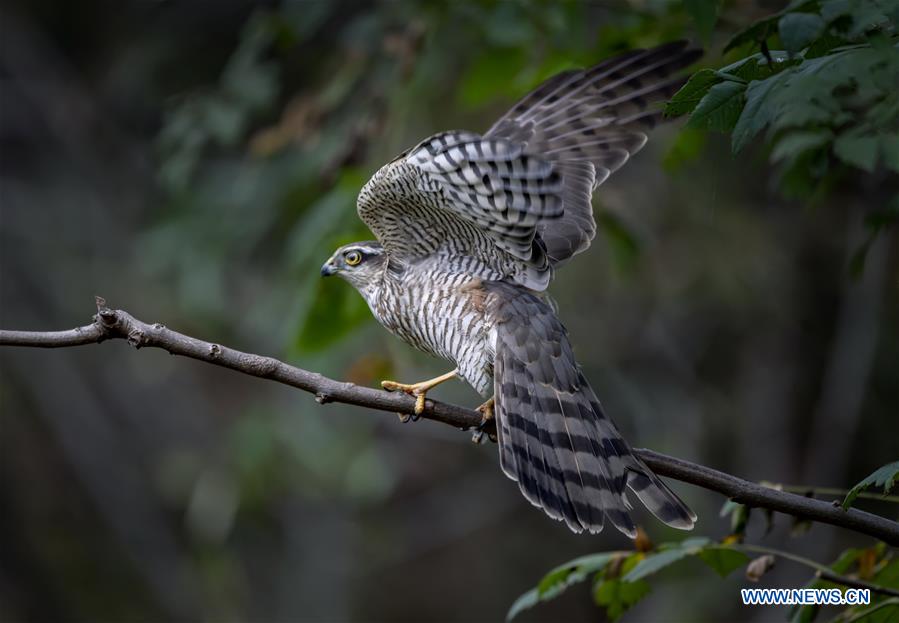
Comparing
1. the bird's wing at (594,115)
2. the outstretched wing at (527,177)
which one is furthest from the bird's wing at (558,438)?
the bird's wing at (594,115)

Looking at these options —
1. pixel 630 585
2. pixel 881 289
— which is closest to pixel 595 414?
pixel 630 585

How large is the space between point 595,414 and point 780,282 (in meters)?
3.54

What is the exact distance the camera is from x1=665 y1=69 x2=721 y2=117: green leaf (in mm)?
1744

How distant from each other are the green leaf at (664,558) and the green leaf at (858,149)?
1008mm

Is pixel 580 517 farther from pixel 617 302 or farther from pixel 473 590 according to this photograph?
pixel 473 590

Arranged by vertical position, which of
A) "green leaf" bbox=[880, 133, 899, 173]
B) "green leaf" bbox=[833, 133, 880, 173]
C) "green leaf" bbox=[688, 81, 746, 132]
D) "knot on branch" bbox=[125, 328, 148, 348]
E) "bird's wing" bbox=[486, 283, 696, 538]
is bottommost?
"bird's wing" bbox=[486, 283, 696, 538]

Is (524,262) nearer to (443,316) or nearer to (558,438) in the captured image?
(443,316)

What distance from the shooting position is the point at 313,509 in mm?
8555

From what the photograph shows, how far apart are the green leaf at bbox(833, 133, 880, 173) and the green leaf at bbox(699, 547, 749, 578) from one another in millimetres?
1054

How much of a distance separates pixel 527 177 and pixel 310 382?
30.6 inches

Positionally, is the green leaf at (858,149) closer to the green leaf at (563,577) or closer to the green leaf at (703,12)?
the green leaf at (703,12)

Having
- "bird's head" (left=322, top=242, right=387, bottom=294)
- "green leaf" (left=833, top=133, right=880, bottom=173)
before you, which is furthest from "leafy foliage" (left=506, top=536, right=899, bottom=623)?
"bird's head" (left=322, top=242, right=387, bottom=294)

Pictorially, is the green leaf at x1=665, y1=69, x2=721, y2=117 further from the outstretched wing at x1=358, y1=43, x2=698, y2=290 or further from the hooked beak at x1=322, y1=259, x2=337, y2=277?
the hooked beak at x1=322, y1=259, x2=337, y2=277

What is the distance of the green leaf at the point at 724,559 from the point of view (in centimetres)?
226
